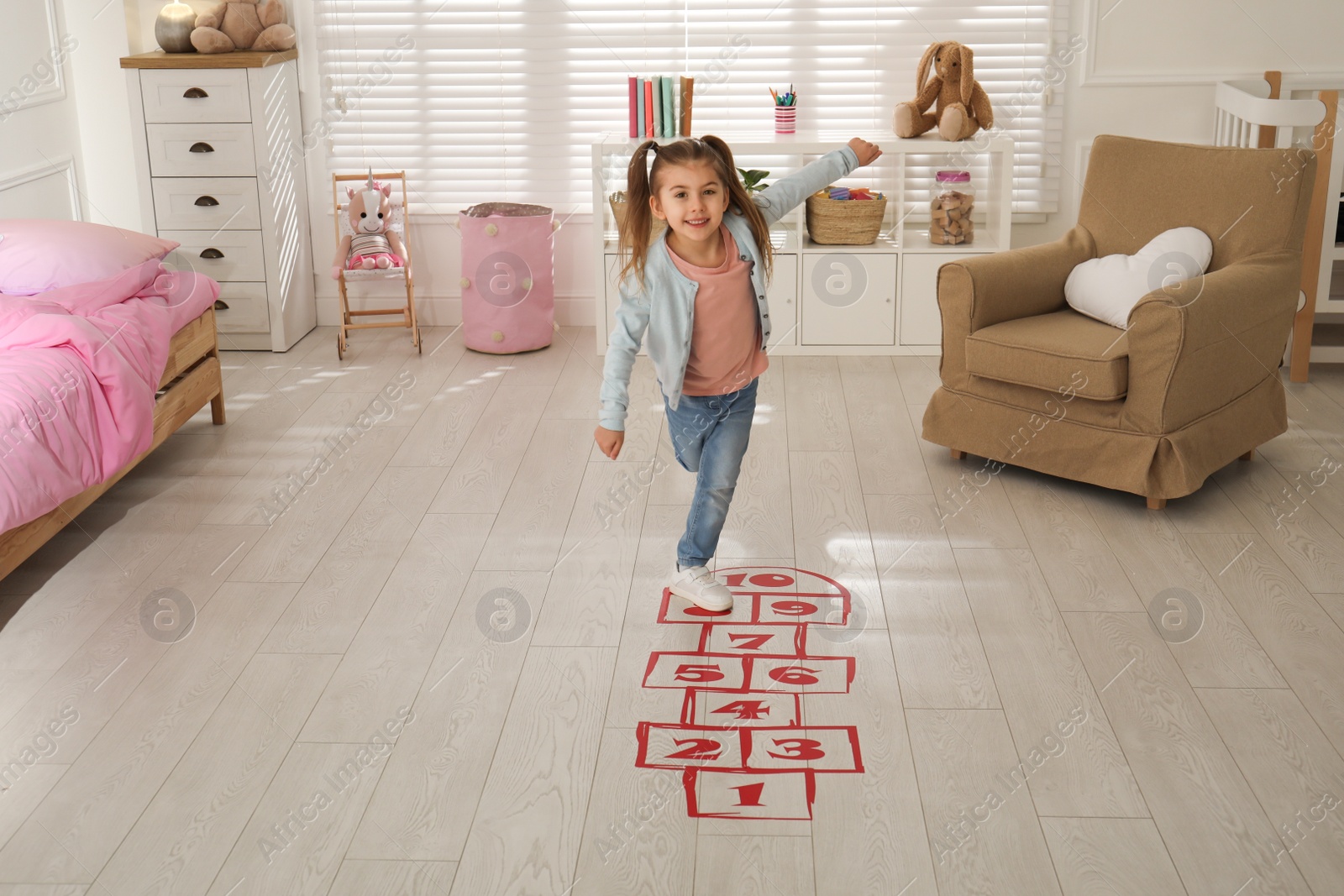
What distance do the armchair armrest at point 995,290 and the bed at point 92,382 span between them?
2.16 meters

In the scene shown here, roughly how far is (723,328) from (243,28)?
3061 mm

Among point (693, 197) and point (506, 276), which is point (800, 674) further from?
point (506, 276)

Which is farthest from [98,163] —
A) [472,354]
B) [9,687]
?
[9,687]

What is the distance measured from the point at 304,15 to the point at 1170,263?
3.37 meters

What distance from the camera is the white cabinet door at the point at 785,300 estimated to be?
4621 millimetres

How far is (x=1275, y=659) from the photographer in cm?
246

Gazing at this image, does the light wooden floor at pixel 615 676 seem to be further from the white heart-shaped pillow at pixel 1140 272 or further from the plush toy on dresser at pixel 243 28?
the plush toy on dresser at pixel 243 28

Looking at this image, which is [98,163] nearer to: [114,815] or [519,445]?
[519,445]

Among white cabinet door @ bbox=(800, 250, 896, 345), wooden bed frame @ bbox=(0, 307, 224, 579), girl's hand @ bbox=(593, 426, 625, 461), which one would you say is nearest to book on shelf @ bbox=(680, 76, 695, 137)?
white cabinet door @ bbox=(800, 250, 896, 345)

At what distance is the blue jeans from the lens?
254cm

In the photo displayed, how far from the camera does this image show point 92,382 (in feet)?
10.1

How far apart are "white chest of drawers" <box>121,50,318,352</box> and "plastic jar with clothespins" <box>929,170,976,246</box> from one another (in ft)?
8.13

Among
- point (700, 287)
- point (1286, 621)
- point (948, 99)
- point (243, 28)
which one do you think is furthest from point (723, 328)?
point (243, 28)

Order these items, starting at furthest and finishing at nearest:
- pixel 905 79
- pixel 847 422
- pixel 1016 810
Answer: pixel 905 79 → pixel 847 422 → pixel 1016 810
